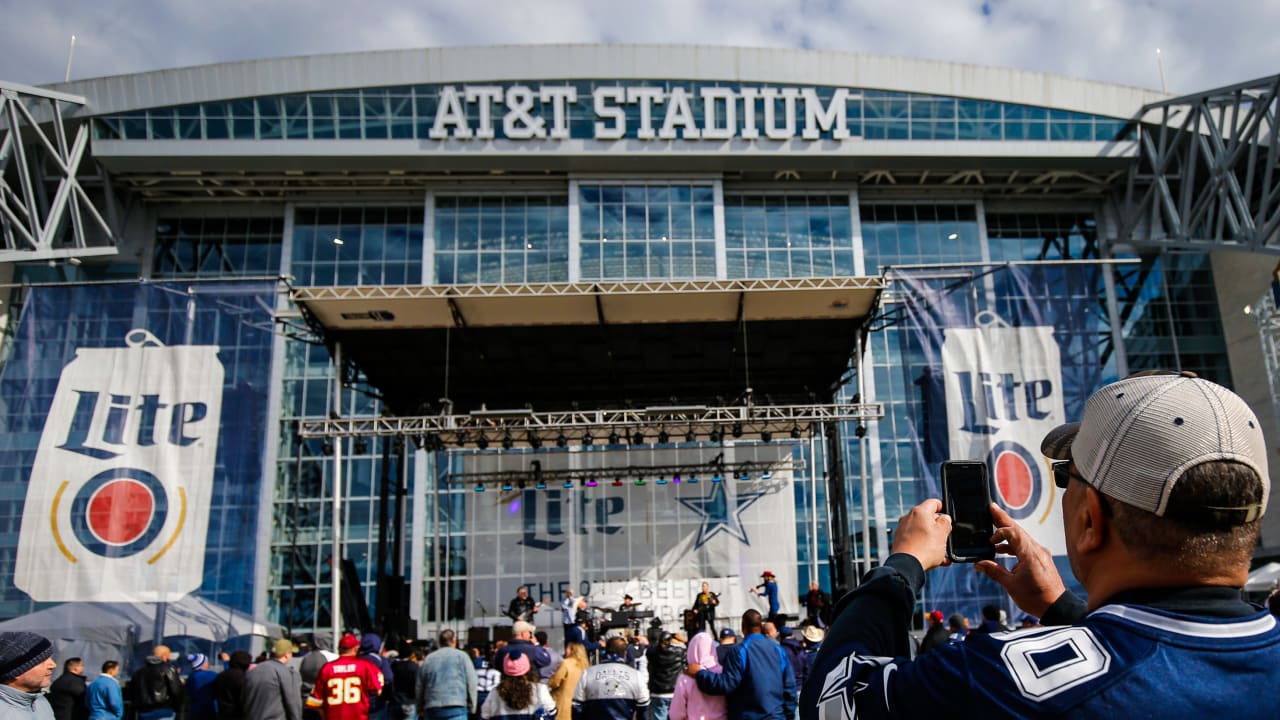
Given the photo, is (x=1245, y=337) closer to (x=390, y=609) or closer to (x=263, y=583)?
(x=390, y=609)

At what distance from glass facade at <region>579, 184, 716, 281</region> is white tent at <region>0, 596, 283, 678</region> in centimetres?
1593

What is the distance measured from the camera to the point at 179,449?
18844mm

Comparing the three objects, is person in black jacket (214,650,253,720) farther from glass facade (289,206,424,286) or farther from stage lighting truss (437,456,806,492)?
glass facade (289,206,424,286)

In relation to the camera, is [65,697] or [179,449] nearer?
[65,697]

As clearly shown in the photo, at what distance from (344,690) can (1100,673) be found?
9334 millimetres

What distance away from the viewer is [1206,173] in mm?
33406

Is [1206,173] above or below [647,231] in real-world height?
above

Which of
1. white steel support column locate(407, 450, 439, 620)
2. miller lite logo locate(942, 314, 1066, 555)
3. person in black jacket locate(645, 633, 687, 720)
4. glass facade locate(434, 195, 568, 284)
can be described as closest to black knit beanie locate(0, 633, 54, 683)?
person in black jacket locate(645, 633, 687, 720)

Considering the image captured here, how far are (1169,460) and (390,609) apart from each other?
72.0 ft

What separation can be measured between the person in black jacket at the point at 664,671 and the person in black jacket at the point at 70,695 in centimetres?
649

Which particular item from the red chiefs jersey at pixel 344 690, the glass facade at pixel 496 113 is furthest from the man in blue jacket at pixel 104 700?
the glass facade at pixel 496 113

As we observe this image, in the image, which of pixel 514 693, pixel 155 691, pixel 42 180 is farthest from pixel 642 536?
pixel 42 180

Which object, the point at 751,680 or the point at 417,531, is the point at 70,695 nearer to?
the point at 751,680

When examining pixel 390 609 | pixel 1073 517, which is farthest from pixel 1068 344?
pixel 1073 517
